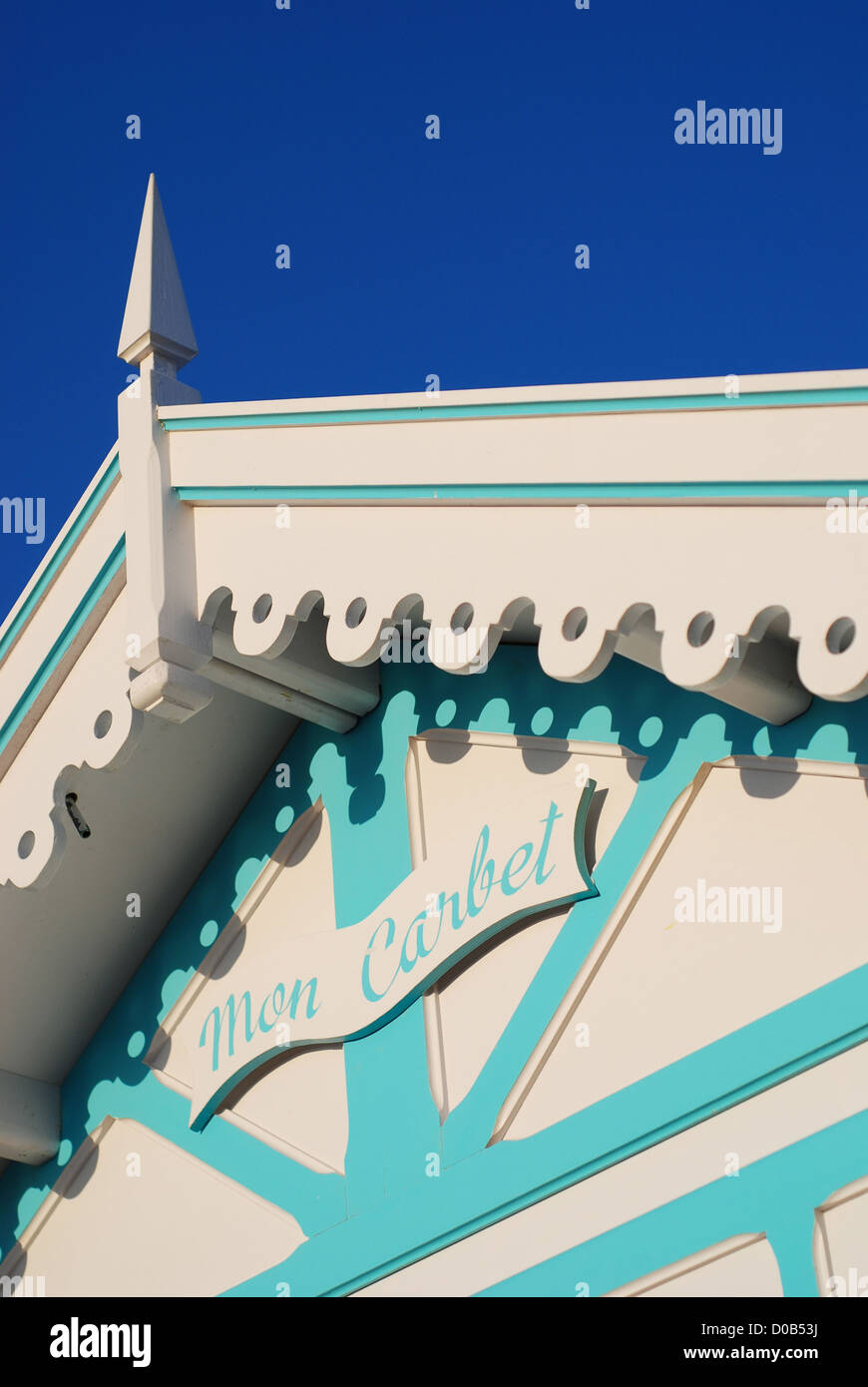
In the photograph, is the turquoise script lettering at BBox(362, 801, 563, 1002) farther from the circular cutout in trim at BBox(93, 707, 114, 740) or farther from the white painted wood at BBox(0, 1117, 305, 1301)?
the circular cutout in trim at BBox(93, 707, 114, 740)

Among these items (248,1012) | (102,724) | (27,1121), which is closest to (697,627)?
(102,724)

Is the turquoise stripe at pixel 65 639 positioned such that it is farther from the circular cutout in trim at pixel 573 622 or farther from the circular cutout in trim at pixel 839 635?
the circular cutout in trim at pixel 839 635

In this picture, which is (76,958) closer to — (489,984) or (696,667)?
(489,984)

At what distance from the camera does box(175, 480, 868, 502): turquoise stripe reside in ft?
9.23

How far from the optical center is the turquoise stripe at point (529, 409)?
2.78 metres

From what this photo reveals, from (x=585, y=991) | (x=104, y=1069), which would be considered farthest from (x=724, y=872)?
(x=104, y=1069)

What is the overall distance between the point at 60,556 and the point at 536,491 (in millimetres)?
1543

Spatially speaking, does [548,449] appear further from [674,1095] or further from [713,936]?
[674,1095]

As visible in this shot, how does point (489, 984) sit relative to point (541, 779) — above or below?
below

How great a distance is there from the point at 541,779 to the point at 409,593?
1.95 feet
